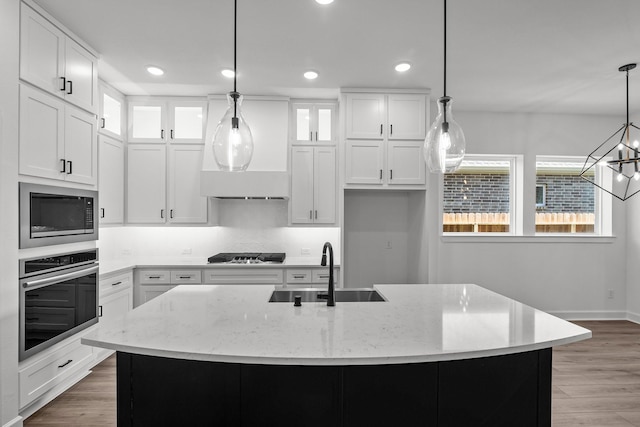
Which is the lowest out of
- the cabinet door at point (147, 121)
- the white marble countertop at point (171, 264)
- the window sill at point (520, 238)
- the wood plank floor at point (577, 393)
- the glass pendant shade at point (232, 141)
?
the wood plank floor at point (577, 393)

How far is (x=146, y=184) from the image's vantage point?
4242 millimetres

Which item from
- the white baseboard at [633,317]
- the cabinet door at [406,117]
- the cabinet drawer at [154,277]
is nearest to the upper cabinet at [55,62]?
the cabinet drawer at [154,277]

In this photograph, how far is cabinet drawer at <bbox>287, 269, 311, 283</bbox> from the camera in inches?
158

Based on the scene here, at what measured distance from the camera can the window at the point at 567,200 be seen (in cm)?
506

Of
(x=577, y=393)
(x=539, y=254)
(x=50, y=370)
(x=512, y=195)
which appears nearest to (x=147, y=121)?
(x=50, y=370)

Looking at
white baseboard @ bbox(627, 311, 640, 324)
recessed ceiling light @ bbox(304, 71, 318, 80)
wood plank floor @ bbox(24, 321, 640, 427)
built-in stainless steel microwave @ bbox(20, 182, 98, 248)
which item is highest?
recessed ceiling light @ bbox(304, 71, 318, 80)

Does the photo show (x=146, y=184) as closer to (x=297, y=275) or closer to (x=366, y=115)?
(x=297, y=275)

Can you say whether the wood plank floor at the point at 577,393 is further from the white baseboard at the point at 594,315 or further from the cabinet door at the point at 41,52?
the cabinet door at the point at 41,52

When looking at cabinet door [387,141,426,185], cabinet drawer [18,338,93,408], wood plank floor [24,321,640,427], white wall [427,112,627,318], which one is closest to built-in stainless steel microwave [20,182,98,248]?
cabinet drawer [18,338,93,408]

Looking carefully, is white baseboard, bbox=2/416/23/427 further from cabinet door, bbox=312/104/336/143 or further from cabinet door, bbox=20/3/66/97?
cabinet door, bbox=312/104/336/143

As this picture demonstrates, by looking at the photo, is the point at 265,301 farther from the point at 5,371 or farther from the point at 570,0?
the point at 570,0

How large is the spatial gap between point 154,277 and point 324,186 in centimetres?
205

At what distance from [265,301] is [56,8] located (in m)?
2.37

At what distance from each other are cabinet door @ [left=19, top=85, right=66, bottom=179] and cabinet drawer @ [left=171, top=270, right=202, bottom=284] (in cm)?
159
